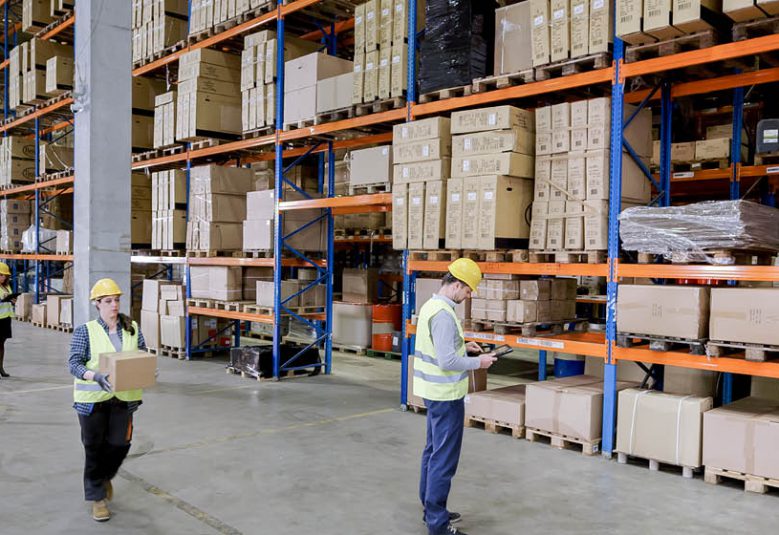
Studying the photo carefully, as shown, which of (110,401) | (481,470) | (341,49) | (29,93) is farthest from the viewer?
(29,93)

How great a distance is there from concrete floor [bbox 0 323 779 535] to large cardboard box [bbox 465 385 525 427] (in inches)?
8.2

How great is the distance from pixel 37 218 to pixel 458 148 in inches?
546

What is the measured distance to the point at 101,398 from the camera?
14.3ft

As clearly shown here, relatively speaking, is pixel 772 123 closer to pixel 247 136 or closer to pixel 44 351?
pixel 247 136

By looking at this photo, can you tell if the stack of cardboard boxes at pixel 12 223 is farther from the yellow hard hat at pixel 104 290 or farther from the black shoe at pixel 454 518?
the black shoe at pixel 454 518

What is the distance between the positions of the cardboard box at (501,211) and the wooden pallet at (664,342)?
1.48 m

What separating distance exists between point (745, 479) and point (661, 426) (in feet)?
2.43

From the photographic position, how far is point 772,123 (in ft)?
20.2

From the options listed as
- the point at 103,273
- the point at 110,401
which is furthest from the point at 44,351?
the point at 110,401

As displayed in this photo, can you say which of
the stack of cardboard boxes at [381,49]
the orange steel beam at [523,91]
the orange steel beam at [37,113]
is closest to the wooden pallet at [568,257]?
the orange steel beam at [523,91]

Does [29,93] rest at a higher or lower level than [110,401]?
higher

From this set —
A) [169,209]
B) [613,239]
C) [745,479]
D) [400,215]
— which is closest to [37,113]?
[169,209]

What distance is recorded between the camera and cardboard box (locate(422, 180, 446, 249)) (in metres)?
7.24

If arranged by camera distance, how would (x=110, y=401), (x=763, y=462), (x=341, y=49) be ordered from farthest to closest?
(x=341, y=49) < (x=763, y=462) < (x=110, y=401)
